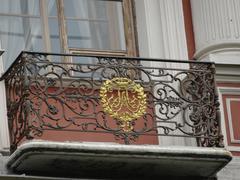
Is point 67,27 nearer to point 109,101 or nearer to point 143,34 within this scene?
point 143,34

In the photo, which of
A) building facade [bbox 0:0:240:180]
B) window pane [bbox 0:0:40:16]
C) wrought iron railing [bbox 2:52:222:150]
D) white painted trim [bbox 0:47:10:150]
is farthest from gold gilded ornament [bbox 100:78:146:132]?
window pane [bbox 0:0:40:16]

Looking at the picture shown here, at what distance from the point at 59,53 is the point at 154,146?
1477mm

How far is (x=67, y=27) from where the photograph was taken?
1895 cm

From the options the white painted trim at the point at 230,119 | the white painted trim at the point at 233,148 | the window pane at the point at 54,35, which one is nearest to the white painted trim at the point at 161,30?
the white painted trim at the point at 230,119

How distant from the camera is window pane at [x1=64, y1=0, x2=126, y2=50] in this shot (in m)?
19.0

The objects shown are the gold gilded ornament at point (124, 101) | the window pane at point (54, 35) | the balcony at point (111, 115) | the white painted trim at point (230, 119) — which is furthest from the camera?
the window pane at point (54, 35)

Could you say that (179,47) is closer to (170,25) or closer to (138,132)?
(170,25)

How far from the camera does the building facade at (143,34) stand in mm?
18422

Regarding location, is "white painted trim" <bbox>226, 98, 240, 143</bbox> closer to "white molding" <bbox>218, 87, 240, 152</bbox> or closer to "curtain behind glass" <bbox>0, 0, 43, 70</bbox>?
"white molding" <bbox>218, 87, 240, 152</bbox>

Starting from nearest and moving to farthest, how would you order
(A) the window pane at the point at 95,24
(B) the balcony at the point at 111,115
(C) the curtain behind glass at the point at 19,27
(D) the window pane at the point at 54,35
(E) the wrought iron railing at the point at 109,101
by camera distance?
(B) the balcony at the point at 111,115 → (E) the wrought iron railing at the point at 109,101 → (C) the curtain behind glass at the point at 19,27 → (D) the window pane at the point at 54,35 → (A) the window pane at the point at 95,24

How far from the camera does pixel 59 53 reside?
17.6 meters

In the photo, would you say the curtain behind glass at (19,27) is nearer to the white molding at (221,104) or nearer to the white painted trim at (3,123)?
the white painted trim at (3,123)

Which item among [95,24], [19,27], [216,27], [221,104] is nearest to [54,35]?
[19,27]

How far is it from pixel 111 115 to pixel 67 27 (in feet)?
6.31
